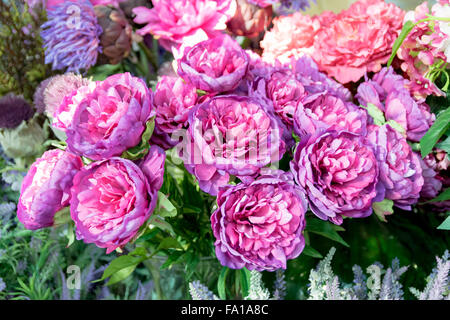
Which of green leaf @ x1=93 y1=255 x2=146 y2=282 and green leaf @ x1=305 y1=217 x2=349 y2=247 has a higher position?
green leaf @ x1=93 y1=255 x2=146 y2=282

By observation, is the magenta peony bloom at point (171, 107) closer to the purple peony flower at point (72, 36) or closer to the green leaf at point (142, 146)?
the green leaf at point (142, 146)

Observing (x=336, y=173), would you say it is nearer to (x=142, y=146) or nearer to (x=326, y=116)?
(x=326, y=116)

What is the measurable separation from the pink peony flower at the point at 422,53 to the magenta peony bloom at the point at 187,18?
0.20 meters

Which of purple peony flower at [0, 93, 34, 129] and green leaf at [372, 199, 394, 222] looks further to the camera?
purple peony flower at [0, 93, 34, 129]

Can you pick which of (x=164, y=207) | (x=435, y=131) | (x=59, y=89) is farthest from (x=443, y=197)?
(x=59, y=89)

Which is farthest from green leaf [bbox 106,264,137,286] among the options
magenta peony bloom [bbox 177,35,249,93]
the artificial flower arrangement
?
magenta peony bloom [bbox 177,35,249,93]

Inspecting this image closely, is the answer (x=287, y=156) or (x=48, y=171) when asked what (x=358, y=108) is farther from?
(x=48, y=171)

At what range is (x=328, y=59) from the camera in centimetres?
47

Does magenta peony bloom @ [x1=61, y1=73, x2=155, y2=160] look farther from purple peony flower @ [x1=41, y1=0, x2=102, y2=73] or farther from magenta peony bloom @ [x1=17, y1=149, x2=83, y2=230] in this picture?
purple peony flower @ [x1=41, y1=0, x2=102, y2=73]

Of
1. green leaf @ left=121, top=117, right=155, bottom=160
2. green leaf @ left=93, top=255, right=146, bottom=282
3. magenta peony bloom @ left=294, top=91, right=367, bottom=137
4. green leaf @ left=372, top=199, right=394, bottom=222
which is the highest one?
green leaf @ left=121, top=117, right=155, bottom=160

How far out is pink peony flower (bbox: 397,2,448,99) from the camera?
0.41 meters

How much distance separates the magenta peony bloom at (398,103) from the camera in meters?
0.41

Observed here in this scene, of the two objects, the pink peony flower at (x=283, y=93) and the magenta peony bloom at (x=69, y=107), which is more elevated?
the magenta peony bloom at (x=69, y=107)

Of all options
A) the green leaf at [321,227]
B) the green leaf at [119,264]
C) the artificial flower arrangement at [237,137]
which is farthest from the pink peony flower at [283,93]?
the green leaf at [119,264]
